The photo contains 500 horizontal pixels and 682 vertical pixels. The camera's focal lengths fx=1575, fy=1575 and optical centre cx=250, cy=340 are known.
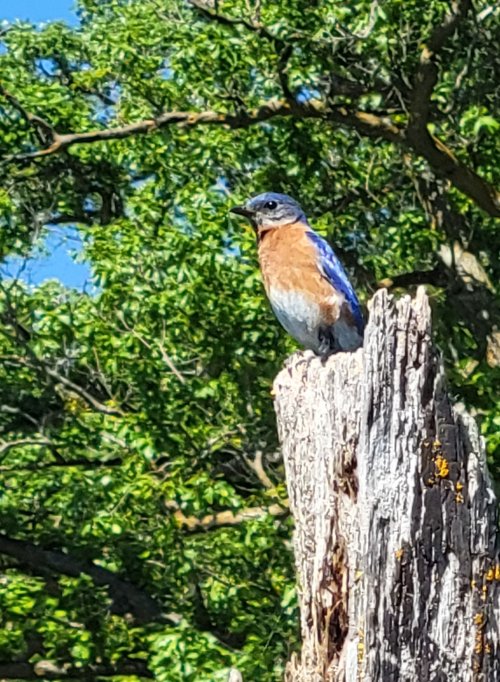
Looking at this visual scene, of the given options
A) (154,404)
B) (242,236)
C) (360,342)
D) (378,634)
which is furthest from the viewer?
(154,404)

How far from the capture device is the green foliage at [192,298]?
1284 cm

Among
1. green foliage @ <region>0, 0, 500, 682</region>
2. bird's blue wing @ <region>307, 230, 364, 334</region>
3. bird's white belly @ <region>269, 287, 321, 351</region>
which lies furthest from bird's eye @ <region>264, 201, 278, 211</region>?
green foliage @ <region>0, 0, 500, 682</region>

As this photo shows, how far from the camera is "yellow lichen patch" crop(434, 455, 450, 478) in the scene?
4469 millimetres

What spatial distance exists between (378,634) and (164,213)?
32.8 feet

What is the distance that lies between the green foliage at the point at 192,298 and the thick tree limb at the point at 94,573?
0.10 ft

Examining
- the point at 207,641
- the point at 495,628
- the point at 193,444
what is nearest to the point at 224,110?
the point at 193,444

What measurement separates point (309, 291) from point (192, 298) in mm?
4353

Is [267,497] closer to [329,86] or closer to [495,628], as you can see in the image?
[329,86]

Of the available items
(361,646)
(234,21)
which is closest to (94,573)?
(234,21)

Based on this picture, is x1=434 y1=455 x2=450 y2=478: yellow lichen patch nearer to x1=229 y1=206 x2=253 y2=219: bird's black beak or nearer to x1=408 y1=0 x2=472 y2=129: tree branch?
x1=229 y1=206 x2=253 y2=219: bird's black beak

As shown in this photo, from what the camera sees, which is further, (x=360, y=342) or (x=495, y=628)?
(x=360, y=342)

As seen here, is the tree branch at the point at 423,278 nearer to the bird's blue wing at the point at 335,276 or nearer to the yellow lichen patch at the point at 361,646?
the bird's blue wing at the point at 335,276

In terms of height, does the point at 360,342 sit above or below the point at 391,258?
below

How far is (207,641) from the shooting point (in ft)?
42.3
